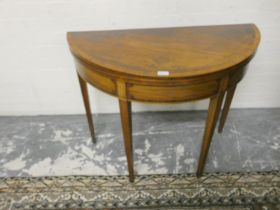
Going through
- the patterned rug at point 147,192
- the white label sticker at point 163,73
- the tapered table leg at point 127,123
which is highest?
the white label sticker at point 163,73

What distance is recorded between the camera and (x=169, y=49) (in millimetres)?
1127

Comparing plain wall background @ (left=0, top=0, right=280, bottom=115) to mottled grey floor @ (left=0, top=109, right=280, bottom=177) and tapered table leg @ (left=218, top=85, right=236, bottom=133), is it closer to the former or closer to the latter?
mottled grey floor @ (left=0, top=109, right=280, bottom=177)

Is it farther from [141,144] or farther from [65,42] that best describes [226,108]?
[65,42]

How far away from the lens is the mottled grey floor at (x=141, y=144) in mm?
1585

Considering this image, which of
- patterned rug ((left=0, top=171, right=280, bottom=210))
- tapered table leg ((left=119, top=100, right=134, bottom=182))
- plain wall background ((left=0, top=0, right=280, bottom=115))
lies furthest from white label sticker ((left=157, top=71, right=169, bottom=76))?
patterned rug ((left=0, top=171, right=280, bottom=210))

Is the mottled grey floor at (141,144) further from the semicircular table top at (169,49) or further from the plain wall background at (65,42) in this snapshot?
the semicircular table top at (169,49)

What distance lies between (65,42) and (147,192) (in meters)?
0.94

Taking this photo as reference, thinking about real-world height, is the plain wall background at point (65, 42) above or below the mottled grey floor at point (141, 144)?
above

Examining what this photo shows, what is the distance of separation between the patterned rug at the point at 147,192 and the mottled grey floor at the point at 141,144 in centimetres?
6

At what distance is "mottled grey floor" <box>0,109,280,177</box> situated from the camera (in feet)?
5.20

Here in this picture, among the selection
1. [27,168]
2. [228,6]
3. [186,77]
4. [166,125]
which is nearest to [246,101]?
[166,125]

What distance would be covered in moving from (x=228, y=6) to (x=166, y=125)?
0.80 metres

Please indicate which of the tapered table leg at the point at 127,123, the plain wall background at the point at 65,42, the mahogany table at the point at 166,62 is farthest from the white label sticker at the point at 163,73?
the plain wall background at the point at 65,42

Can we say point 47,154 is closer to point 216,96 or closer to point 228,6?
point 216,96
